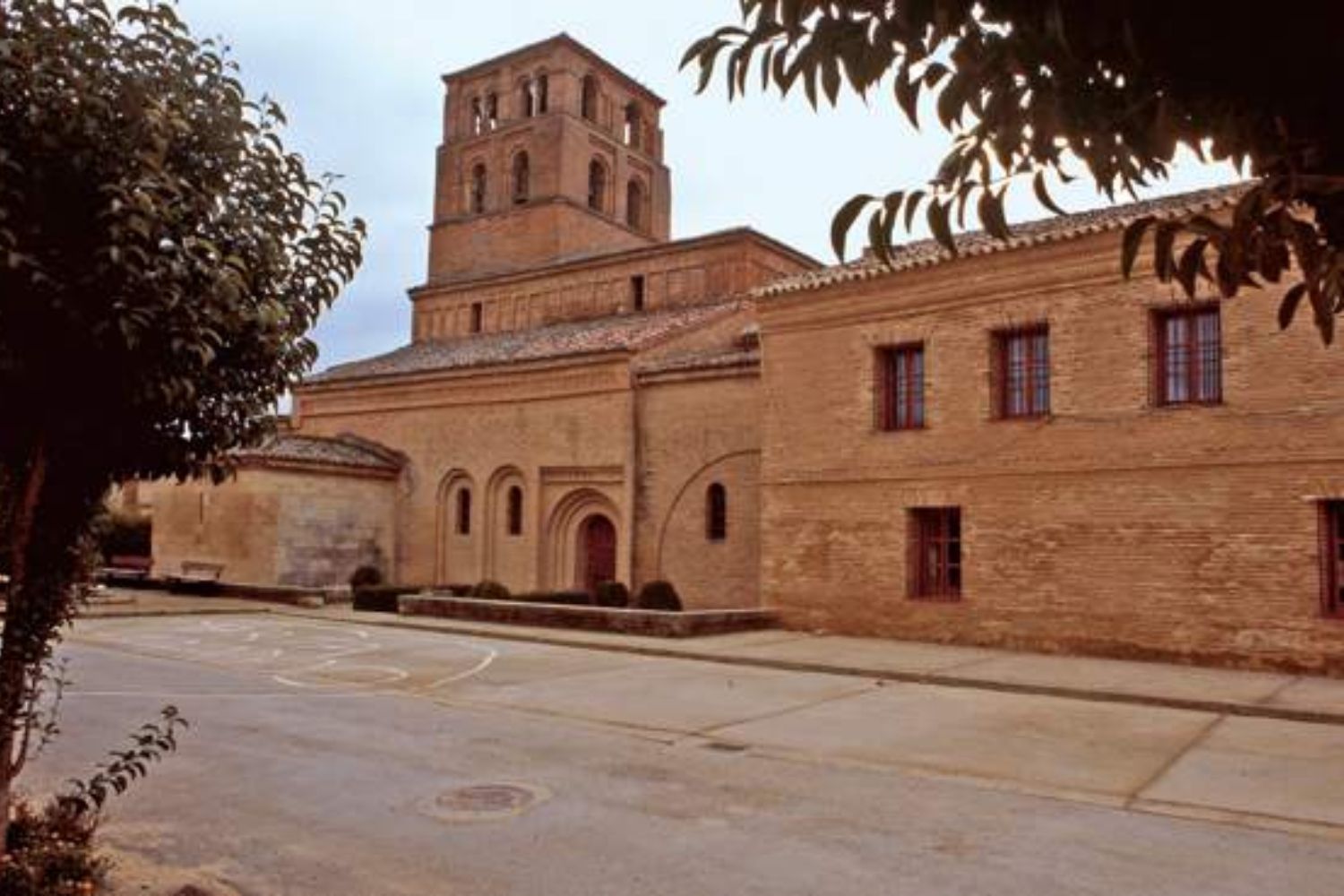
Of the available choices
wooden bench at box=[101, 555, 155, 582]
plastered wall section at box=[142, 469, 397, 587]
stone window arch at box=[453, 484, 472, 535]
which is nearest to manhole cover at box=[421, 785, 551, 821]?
plastered wall section at box=[142, 469, 397, 587]

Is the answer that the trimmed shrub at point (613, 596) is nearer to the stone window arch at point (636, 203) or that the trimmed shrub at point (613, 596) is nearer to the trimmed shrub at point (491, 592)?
the trimmed shrub at point (491, 592)

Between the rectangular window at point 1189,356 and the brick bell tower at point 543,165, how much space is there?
73.9ft

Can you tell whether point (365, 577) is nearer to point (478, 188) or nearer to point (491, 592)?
point (491, 592)

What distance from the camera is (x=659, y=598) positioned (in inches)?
885

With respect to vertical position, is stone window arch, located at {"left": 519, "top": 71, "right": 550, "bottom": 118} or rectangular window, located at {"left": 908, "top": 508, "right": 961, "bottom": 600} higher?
stone window arch, located at {"left": 519, "top": 71, "right": 550, "bottom": 118}

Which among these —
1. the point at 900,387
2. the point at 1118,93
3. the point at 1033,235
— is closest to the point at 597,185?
the point at 900,387

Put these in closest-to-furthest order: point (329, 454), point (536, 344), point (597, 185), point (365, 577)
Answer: point (365, 577) → point (329, 454) → point (536, 344) → point (597, 185)

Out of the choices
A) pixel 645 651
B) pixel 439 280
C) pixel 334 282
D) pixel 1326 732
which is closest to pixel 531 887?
pixel 334 282

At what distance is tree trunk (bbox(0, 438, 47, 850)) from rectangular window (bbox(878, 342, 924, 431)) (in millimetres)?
16201

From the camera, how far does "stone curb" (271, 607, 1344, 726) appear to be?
1195 cm

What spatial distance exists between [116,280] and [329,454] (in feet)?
89.4

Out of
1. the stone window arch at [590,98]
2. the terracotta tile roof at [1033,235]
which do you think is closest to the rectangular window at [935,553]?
the terracotta tile roof at [1033,235]

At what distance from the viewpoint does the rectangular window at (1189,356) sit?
52.6ft

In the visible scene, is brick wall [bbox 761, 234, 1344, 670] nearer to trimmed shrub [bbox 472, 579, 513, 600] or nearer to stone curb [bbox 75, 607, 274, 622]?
trimmed shrub [bbox 472, 579, 513, 600]
